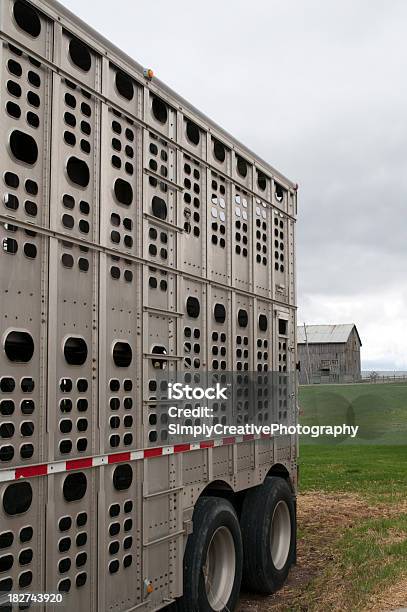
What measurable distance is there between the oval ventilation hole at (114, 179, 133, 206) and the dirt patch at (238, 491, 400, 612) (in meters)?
4.41

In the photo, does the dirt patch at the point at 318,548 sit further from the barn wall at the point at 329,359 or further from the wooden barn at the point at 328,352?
the barn wall at the point at 329,359

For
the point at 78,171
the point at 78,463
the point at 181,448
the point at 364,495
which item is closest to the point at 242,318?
the point at 181,448

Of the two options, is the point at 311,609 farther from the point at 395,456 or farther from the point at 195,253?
the point at 395,456

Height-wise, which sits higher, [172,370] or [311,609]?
[172,370]

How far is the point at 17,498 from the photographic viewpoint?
4.21 m

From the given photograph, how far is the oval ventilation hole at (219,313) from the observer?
6.80 meters

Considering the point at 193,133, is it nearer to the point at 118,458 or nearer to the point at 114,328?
the point at 114,328

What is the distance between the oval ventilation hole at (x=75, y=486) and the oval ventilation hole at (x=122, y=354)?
2.90ft

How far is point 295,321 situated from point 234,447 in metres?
2.41

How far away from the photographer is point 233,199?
23.9ft

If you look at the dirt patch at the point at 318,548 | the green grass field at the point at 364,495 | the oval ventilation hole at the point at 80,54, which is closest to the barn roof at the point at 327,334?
the green grass field at the point at 364,495

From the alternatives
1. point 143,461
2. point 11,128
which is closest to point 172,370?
point 143,461

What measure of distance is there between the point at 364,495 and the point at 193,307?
27.8 ft

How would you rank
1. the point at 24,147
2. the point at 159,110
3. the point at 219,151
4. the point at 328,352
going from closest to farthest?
the point at 24,147 → the point at 159,110 → the point at 219,151 → the point at 328,352
